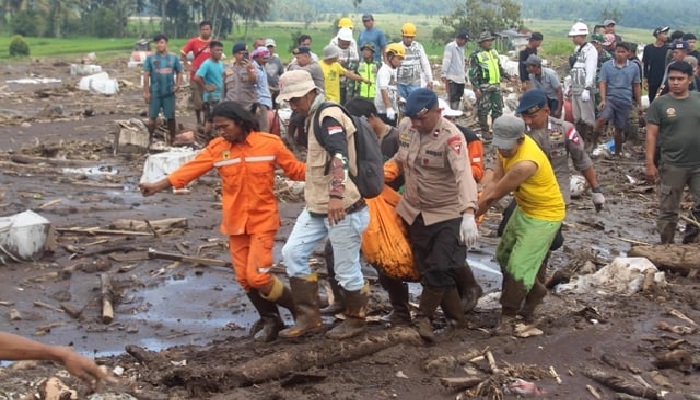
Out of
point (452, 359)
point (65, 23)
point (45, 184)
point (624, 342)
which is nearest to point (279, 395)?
point (452, 359)

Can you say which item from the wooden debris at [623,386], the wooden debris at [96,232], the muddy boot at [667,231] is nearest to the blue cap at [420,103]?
the wooden debris at [623,386]

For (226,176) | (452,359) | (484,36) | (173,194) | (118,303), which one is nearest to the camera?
(452,359)

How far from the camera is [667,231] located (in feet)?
32.4

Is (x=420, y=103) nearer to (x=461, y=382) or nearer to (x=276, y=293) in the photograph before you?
(x=276, y=293)

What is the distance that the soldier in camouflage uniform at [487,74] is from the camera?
52.6 feet

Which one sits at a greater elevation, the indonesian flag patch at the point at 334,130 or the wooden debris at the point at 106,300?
the indonesian flag patch at the point at 334,130

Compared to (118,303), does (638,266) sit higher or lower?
higher

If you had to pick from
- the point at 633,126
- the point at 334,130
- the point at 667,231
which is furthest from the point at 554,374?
the point at 633,126

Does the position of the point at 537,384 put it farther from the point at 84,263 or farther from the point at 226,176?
the point at 84,263

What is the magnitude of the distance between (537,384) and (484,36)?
35.5ft

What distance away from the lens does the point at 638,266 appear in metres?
8.52

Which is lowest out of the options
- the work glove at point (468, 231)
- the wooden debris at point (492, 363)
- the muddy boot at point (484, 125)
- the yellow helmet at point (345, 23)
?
the muddy boot at point (484, 125)

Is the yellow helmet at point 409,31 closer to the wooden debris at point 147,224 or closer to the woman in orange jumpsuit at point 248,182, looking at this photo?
the wooden debris at point 147,224

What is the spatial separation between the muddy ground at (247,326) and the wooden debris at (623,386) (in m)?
0.02
